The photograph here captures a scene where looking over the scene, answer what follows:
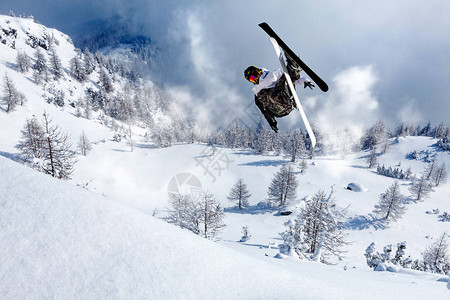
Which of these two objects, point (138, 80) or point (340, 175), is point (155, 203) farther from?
point (138, 80)

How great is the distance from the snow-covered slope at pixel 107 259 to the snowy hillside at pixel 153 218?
14mm

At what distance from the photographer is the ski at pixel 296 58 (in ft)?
14.4

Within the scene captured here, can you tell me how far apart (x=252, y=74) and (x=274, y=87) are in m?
0.77

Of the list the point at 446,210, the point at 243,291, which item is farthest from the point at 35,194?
the point at 446,210

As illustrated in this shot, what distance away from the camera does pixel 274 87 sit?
535 cm

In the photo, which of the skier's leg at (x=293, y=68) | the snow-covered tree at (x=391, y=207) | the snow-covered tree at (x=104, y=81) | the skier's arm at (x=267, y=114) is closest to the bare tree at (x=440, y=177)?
the snow-covered tree at (x=391, y=207)

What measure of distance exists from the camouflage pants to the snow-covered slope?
4115 millimetres

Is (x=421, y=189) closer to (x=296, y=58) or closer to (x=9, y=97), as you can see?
(x=296, y=58)

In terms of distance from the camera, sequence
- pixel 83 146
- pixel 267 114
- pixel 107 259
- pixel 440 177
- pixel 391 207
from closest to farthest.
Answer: pixel 107 259
pixel 267 114
pixel 391 207
pixel 83 146
pixel 440 177

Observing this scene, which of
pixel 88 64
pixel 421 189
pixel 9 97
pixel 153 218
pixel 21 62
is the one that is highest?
pixel 88 64

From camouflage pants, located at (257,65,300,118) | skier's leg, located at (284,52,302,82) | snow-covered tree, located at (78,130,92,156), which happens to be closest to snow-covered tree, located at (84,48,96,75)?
snow-covered tree, located at (78,130,92,156)

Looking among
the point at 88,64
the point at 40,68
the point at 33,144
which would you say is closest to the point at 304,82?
the point at 33,144

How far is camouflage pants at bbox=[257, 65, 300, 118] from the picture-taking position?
5078 millimetres

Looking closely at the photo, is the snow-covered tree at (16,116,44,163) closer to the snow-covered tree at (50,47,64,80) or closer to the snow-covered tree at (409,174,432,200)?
the snow-covered tree at (409,174,432,200)
